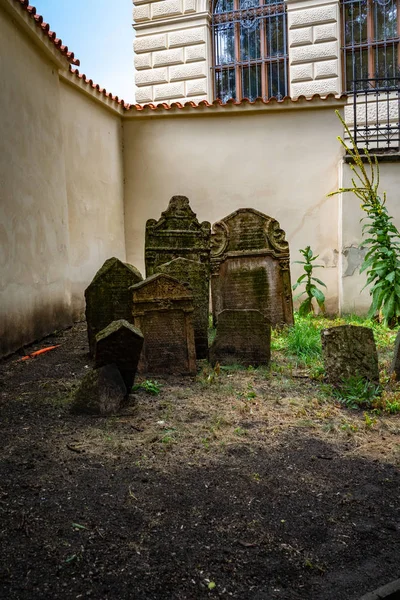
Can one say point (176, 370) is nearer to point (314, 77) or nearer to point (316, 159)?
point (316, 159)

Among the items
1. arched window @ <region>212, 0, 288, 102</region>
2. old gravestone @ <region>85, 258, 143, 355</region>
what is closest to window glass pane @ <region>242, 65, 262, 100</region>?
arched window @ <region>212, 0, 288, 102</region>

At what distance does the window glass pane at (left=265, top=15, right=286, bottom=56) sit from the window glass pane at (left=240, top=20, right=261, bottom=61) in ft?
0.70

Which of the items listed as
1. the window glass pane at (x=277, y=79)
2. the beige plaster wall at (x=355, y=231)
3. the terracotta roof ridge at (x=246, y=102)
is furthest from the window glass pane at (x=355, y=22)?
the beige plaster wall at (x=355, y=231)

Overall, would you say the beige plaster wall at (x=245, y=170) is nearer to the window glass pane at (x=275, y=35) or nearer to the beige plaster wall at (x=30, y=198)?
the beige plaster wall at (x=30, y=198)

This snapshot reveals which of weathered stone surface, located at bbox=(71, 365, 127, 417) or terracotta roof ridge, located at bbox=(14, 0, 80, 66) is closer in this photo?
weathered stone surface, located at bbox=(71, 365, 127, 417)

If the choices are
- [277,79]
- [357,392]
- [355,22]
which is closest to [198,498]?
[357,392]

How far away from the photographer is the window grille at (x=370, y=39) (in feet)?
35.6

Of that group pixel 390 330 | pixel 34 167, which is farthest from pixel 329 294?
pixel 34 167

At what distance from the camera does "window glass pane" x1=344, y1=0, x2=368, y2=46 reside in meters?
11.0

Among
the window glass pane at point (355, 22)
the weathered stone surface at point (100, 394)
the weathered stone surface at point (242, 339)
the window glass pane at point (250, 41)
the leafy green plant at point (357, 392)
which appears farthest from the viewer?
the window glass pane at point (250, 41)

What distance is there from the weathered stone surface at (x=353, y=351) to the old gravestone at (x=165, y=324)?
140 centimetres

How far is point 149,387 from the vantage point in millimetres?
4910

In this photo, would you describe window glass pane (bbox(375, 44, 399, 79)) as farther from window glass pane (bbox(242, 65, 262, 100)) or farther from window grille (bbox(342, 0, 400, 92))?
window glass pane (bbox(242, 65, 262, 100))

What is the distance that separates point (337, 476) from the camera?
3.24 metres
